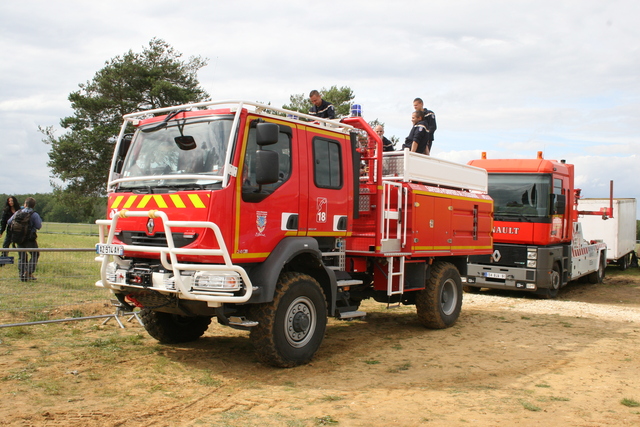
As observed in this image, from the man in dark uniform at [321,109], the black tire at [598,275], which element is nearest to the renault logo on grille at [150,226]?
the man in dark uniform at [321,109]

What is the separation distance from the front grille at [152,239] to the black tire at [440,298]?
14.9ft

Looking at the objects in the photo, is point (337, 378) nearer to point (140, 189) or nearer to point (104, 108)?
point (140, 189)

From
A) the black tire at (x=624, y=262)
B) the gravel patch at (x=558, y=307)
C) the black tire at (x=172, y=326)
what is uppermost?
the black tire at (x=624, y=262)

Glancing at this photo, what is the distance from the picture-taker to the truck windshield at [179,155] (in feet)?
19.4

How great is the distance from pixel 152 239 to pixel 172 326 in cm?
188

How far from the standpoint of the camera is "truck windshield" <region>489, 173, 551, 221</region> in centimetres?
1308

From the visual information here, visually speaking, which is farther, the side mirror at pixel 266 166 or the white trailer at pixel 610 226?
the white trailer at pixel 610 226

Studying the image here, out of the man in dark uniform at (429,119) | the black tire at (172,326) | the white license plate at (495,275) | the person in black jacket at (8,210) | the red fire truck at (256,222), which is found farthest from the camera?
the white license plate at (495,275)

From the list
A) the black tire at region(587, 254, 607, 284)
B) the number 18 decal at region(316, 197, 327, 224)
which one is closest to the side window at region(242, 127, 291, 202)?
the number 18 decal at region(316, 197, 327, 224)

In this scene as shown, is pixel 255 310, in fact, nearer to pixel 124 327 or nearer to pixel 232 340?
pixel 232 340

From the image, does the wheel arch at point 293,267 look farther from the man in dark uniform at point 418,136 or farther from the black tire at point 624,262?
the black tire at point 624,262

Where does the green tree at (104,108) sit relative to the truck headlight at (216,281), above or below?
above

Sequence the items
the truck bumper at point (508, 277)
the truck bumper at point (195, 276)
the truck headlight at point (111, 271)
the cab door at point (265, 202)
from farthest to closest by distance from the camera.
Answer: the truck bumper at point (508, 277) → the truck headlight at point (111, 271) → the cab door at point (265, 202) → the truck bumper at point (195, 276)

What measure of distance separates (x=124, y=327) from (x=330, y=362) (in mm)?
3373
